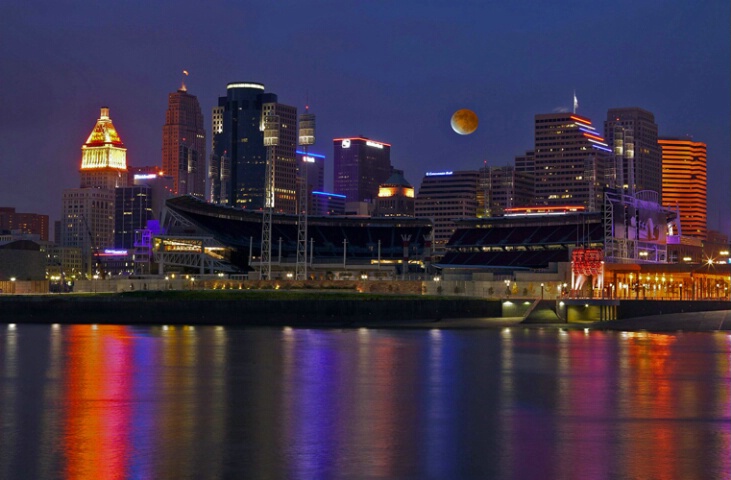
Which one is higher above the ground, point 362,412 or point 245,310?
point 245,310

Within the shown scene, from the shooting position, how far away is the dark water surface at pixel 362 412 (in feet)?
100.0

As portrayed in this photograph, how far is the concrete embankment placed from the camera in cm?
12025

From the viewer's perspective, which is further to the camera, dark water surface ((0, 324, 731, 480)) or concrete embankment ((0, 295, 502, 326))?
concrete embankment ((0, 295, 502, 326))

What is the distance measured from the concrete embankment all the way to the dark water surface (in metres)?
43.6

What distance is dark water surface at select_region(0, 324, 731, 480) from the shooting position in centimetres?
3047

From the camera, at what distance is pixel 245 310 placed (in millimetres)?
120500

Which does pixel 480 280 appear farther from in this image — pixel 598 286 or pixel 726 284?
pixel 726 284

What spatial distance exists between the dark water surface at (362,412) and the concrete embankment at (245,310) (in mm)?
43606

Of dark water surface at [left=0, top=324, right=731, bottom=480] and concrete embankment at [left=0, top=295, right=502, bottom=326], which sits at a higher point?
concrete embankment at [left=0, top=295, right=502, bottom=326]

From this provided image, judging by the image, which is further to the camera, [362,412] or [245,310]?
[245,310]

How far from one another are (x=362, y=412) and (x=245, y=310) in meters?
80.4

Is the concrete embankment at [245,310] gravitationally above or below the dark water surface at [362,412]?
above

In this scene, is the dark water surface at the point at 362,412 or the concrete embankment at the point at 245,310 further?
the concrete embankment at the point at 245,310

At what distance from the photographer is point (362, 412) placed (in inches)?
1629
